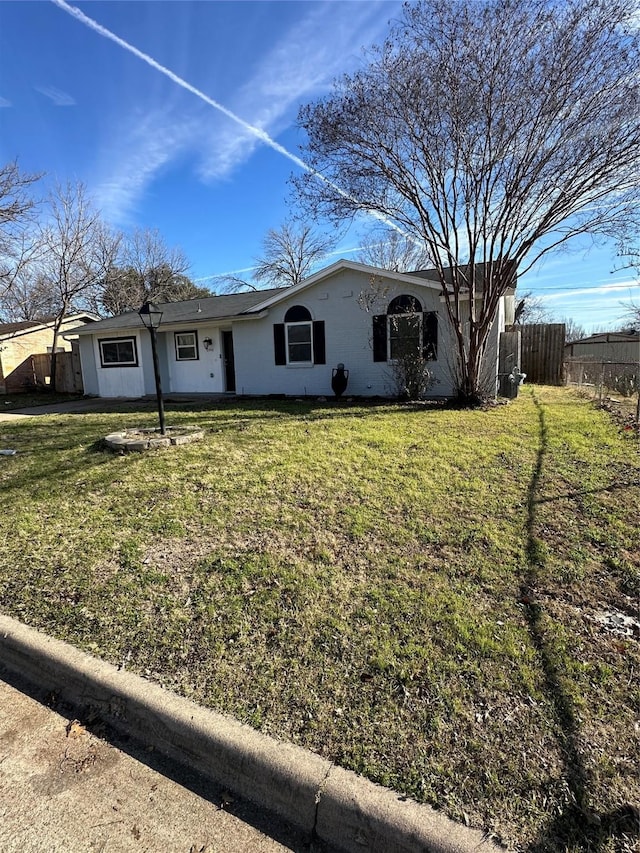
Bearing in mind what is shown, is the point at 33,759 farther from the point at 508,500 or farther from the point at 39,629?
the point at 508,500

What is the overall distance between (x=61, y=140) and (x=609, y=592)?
14.4 metres

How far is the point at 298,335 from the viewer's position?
1199 centimetres

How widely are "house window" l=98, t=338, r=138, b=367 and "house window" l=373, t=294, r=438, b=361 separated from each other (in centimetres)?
827

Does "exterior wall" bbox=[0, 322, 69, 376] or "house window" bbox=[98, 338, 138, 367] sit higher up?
"exterior wall" bbox=[0, 322, 69, 376]

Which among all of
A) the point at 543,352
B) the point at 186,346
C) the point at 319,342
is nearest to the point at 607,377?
the point at 543,352

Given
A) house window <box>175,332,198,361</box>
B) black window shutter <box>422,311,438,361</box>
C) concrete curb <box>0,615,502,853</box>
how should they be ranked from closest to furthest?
concrete curb <box>0,615,502,853</box> < black window shutter <box>422,311,438,361</box> < house window <box>175,332,198,361</box>

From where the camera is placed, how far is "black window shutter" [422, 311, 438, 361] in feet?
33.6

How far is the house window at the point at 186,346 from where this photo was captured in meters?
13.8

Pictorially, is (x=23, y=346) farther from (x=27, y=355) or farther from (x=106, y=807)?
(x=106, y=807)

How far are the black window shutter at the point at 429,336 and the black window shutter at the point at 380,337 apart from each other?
99 centimetres

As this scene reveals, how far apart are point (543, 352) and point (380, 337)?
6.81m

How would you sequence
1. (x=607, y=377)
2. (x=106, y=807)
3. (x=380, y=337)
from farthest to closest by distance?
(x=607, y=377), (x=380, y=337), (x=106, y=807)

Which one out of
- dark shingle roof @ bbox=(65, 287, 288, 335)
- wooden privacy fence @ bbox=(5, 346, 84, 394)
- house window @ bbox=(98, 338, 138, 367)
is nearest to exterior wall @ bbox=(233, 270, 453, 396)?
dark shingle roof @ bbox=(65, 287, 288, 335)

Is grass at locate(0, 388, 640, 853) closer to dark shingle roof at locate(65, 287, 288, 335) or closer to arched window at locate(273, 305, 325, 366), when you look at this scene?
arched window at locate(273, 305, 325, 366)
